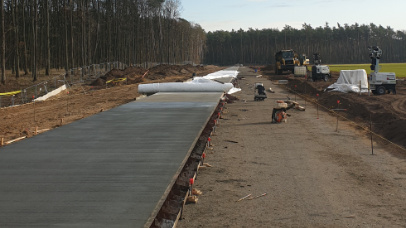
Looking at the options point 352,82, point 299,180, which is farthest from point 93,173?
point 352,82

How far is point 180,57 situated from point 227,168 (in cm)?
12521

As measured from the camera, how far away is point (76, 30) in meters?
68.2

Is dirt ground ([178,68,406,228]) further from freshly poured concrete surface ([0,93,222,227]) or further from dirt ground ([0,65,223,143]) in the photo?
dirt ground ([0,65,223,143])

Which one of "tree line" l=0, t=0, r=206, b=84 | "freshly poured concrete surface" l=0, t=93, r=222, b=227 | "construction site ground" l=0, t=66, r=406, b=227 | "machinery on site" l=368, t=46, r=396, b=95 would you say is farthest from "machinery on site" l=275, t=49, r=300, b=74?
"freshly poured concrete surface" l=0, t=93, r=222, b=227

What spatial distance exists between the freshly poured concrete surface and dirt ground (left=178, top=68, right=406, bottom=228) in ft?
3.20

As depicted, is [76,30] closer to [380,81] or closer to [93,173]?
[380,81]

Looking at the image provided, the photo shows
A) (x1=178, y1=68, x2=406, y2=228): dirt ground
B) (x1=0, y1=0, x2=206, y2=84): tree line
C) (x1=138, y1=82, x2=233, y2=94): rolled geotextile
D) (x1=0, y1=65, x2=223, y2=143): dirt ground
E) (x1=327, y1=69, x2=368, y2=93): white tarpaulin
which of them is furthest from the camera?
(x1=0, y1=0, x2=206, y2=84): tree line

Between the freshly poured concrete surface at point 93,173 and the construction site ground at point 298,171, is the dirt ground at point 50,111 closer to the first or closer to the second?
the construction site ground at point 298,171

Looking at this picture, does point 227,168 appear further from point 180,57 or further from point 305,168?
point 180,57

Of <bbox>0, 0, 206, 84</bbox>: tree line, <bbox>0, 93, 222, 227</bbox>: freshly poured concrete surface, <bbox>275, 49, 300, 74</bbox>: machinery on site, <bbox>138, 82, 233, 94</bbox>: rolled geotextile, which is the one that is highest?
<bbox>0, 0, 206, 84</bbox>: tree line

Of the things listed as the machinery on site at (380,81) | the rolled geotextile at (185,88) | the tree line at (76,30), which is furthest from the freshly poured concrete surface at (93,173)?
the tree line at (76,30)

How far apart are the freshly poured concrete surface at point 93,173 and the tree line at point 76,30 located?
27.2 metres

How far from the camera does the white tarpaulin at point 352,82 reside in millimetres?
32875

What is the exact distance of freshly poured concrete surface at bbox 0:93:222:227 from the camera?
5.93 m
